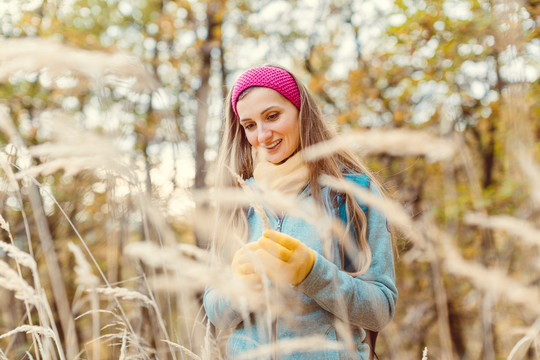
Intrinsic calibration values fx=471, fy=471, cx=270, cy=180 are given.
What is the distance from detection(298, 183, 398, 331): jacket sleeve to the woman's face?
1.07 ft

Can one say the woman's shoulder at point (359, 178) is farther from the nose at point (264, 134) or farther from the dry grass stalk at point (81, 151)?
the dry grass stalk at point (81, 151)

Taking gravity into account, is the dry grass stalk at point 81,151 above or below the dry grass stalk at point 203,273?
above

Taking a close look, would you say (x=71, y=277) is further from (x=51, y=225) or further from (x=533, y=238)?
(x=533, y=238)

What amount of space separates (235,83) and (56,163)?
2.42ft

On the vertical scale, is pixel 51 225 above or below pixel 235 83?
below

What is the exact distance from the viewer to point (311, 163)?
142 cm

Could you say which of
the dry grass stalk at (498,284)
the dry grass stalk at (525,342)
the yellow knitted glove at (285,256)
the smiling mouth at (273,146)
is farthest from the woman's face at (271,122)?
the dry grass stalk at (525,342)

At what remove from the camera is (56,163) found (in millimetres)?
957

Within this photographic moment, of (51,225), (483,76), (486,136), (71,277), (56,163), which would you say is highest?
(56,163)

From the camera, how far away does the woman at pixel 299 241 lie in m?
1.07

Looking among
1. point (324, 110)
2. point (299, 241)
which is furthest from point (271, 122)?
point (324, 110)

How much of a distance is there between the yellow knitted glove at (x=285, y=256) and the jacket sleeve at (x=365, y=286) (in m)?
0.03

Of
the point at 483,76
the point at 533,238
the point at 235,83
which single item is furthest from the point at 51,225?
the point at 533,238

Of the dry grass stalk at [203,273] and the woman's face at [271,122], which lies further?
the woman's face at [271,122]
